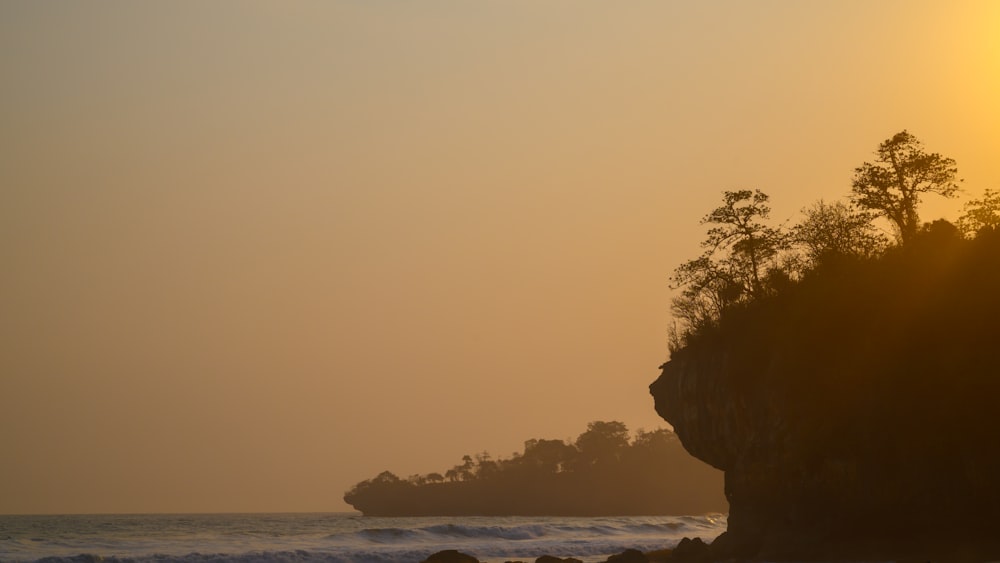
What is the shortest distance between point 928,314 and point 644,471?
142717mm

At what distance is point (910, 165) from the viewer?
46.6 meters

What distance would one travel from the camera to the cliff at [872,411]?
36.7 metres

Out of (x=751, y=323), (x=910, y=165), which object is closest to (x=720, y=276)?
(x=751, y=323)

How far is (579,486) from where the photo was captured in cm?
17300

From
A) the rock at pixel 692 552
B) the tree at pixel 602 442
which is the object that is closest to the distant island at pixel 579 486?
the tree at pixel 602 442

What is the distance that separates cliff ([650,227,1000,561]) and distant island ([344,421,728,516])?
5044 inches

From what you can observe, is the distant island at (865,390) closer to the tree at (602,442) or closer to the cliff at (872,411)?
the cliff at (872,411)

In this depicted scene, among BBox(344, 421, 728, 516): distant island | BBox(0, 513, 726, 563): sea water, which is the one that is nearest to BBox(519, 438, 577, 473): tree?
BBox(344, 421, 728, 516): distant island

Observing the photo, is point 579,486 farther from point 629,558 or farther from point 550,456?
point 629,558

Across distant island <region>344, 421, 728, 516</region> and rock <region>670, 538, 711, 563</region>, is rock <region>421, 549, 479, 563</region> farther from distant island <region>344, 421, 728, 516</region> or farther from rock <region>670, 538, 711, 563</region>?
distant island <region>344, 421, 728, 516</region>

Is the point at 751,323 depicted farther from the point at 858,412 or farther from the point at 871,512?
the point at 871,512

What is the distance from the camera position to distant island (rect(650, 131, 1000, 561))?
36938 mm

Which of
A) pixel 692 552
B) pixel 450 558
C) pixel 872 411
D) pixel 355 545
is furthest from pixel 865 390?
pixel 355 545

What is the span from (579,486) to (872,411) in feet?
451
